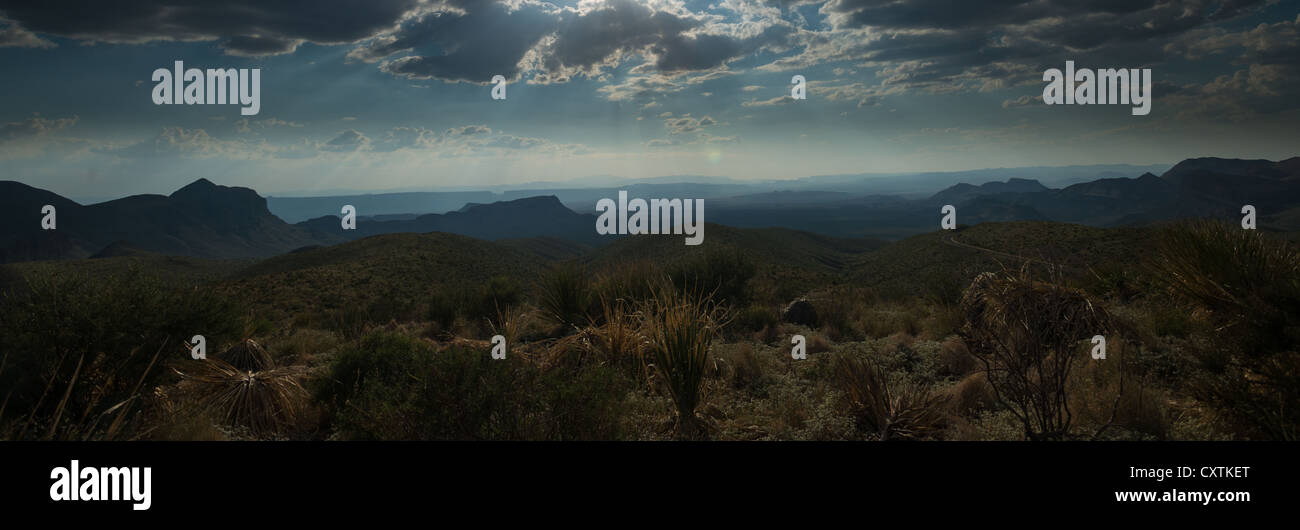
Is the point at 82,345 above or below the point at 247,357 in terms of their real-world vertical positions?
above

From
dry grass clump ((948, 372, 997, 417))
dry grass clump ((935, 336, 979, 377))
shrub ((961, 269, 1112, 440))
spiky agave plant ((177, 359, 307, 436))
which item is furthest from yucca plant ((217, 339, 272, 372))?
dry grass clump ((935, 336, 979, 377))

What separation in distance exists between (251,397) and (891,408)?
19.1 ft

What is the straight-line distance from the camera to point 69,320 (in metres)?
4.57

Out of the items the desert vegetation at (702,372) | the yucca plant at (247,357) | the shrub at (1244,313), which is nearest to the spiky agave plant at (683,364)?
the desert vegetation at (702,372)

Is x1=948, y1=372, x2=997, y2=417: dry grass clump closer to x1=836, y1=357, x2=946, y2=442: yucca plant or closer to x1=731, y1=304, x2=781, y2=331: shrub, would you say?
x1=836, y1=357, x2=946, y2=442: yucca plant

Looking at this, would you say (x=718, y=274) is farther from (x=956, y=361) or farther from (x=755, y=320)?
(x=956, y=361)

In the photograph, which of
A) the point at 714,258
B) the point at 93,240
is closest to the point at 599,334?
the point at 714,258

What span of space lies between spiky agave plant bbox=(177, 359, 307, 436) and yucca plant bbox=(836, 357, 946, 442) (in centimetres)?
523

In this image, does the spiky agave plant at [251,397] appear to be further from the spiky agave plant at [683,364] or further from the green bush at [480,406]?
the spiky agave plant at [683,364]

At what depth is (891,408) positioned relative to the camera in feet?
14.4

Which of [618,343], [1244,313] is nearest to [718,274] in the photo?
[618,343]
